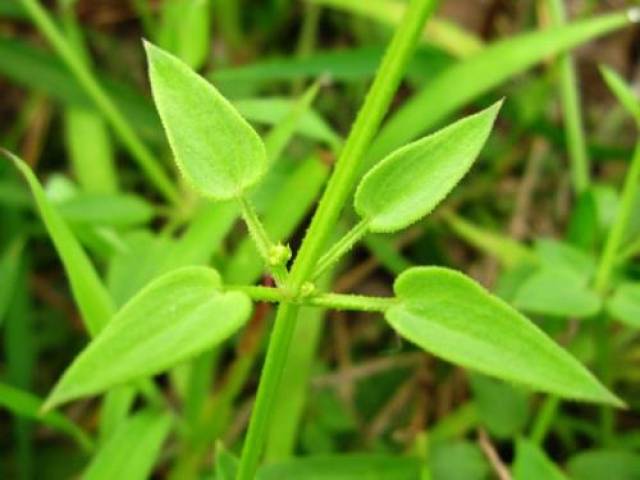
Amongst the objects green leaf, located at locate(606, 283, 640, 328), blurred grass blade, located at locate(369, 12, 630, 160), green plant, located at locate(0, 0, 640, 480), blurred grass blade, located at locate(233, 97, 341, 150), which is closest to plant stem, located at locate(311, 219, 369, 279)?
green plant, located at locate(0, 0, 640, 480)

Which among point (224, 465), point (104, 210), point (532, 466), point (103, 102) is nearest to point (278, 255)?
point (224, 465)

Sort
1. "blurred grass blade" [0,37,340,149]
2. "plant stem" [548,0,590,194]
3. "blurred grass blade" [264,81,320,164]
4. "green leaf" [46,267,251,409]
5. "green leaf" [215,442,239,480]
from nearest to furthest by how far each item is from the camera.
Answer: "green leaf" [46,267,251,409] < "green leaf" [215,442,239,480] < "blurred grass blade" [264,81,320,164] < "plant stem" [548,0,590,194] < "blurred grass blade" [0,37,340,149]

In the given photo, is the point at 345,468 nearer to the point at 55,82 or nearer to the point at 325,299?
the point at 325,299

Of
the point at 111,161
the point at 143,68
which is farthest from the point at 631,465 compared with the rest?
the point at 143,68

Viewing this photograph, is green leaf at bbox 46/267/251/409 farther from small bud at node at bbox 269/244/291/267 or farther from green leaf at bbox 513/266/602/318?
green leaf at bbox 513/266/602/318

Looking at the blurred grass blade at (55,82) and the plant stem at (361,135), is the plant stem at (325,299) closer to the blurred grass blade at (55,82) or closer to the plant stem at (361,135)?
the plant stem at (361,135)

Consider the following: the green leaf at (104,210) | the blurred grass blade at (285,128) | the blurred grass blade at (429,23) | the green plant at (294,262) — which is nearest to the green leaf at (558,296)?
the green plant at (294,262)

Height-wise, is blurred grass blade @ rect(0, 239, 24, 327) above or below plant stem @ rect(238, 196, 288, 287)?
below

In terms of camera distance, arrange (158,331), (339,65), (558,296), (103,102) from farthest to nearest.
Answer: (339,65)
(103,102)
(558,296)
(158,331)
